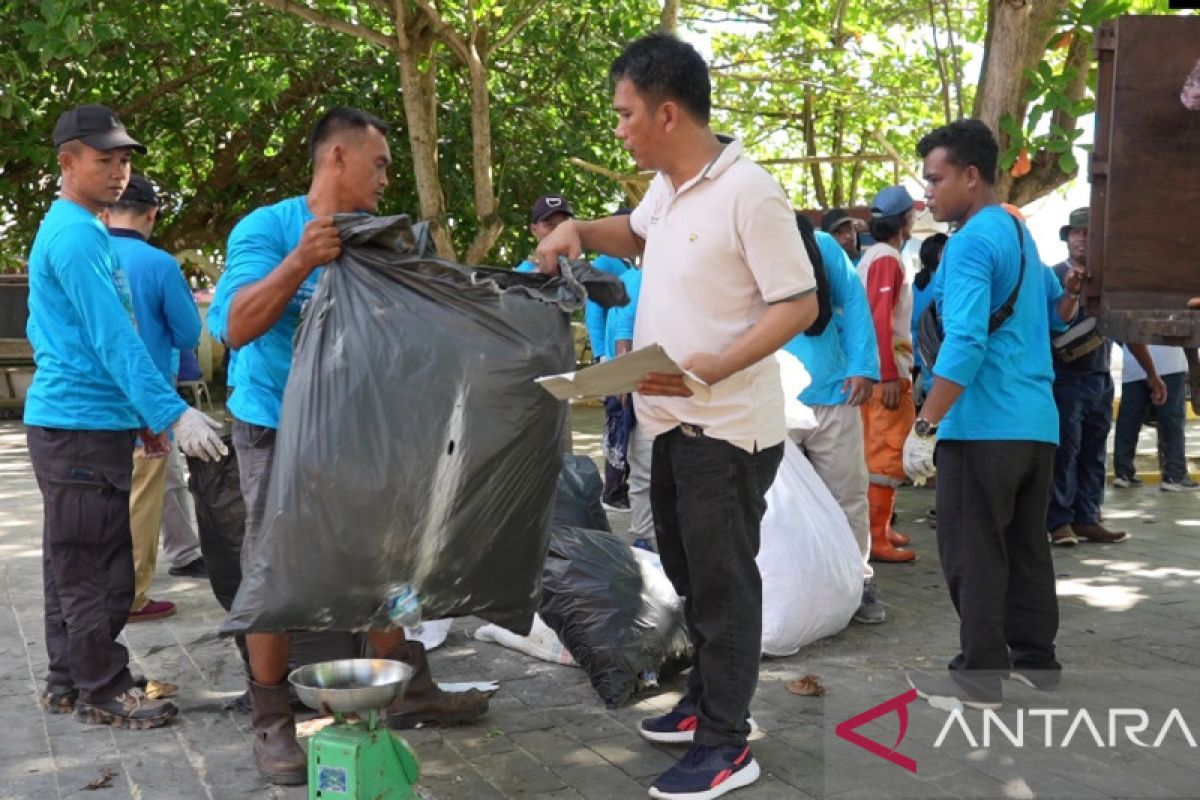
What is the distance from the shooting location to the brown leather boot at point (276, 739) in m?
3.50

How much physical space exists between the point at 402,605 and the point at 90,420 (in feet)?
4.85

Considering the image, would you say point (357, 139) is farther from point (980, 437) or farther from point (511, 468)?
point (980, 437)

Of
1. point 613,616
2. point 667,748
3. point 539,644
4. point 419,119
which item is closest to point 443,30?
point 419,119

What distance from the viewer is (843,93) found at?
1817cm

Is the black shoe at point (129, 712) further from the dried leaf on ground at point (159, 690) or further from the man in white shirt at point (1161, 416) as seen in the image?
the man in white shirt at point (1161, 416)

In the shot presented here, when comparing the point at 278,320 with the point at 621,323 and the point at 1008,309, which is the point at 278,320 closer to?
the point at 1008,309

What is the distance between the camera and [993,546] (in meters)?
4.05

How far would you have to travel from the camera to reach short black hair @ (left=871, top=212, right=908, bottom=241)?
22.1ft

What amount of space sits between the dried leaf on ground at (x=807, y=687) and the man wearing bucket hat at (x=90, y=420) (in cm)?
198

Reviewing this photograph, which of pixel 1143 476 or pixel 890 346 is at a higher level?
pixel 890 346

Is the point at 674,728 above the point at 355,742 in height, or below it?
below

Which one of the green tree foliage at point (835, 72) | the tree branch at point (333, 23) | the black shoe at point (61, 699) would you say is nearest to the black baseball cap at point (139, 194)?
the black shoe at point (61, 699)

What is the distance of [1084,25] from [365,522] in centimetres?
508

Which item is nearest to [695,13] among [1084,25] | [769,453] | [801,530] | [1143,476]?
[1143,476]
